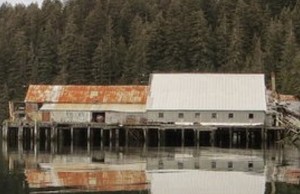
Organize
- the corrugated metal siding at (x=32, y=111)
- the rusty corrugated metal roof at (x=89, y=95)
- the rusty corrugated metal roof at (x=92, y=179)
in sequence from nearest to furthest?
the rusty corrugated metal roof at (x=92, y=179), the rusty corrugated metal roof at (x=89, y=95), the corrugated metal siding at (x=32, y=111)

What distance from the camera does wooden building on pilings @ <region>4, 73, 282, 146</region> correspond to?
255 ft

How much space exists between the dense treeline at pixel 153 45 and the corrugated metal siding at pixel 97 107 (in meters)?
27.1

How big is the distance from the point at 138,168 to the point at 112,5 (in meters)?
93.5

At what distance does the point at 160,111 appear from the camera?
79.1 meters

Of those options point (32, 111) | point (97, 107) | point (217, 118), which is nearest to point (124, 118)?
point (97, 107)

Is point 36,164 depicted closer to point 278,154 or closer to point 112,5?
point 278,154

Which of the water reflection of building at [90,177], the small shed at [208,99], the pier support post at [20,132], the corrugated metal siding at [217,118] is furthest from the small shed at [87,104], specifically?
the water reflection of building at [90,177]

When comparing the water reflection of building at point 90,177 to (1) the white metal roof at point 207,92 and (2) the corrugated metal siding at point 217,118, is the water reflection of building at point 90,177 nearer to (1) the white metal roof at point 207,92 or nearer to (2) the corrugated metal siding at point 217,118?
(2) the corrugated metal siding at point 217,118

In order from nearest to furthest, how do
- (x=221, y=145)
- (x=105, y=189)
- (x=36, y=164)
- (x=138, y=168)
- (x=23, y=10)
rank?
(x=105, y=189), (x=138, y=168), (x=36, y=164), (x=221, y=145), (x=23, y=10)

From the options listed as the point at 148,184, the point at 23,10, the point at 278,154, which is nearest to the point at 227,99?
the point at 278,154

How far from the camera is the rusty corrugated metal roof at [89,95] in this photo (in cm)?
8250

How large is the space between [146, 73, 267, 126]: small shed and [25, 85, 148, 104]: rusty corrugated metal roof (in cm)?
175

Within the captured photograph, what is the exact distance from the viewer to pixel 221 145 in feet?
254

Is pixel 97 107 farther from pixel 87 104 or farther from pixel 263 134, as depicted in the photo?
pixel 263 134
